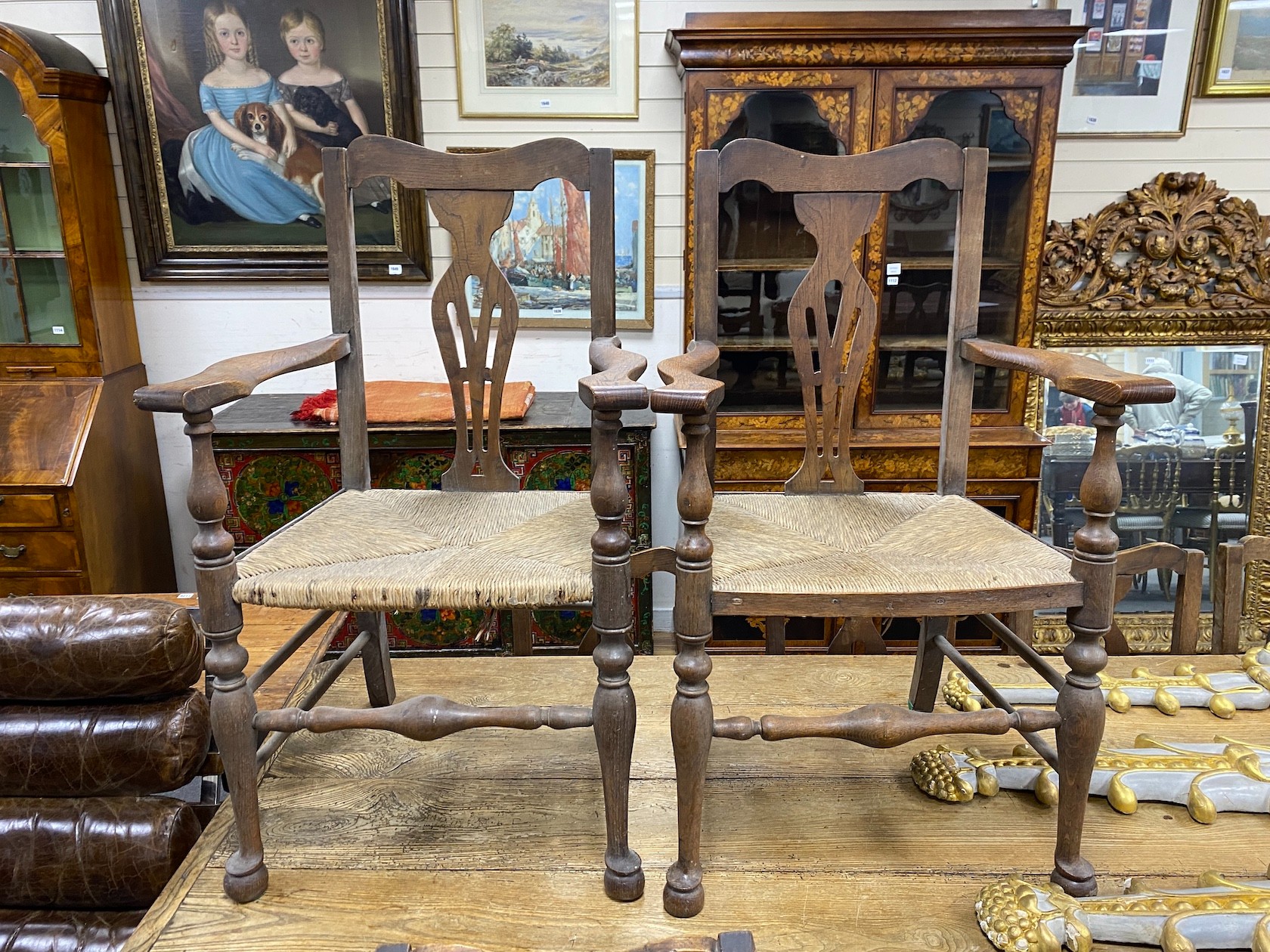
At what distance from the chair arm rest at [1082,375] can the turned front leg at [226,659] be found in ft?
3.71

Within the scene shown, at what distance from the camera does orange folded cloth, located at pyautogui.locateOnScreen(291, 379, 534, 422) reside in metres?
2.41

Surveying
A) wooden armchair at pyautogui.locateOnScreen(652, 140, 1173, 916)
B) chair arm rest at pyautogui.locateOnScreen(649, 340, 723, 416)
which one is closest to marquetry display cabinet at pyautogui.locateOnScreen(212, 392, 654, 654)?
wooden armchair at pyautogui.locateOnScreen(652, 140, 1173, 916)

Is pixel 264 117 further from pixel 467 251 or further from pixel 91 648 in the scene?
pixel 91 648

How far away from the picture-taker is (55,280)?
8.21 ft

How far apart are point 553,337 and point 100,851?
1969mm

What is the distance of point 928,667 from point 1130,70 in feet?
7.11

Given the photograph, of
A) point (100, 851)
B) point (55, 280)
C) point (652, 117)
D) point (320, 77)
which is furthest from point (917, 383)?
point (55, 280)

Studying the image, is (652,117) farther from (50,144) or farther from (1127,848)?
(1127,848)

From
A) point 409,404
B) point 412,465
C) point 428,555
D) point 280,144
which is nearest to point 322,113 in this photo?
point 280,144

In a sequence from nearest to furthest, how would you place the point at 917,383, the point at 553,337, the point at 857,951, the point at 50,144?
the point at 857,951, the point at 50,144, the point at 917,383, the point at 553,337

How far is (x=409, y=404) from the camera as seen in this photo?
2.49m

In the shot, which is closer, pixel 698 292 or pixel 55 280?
pixel 698 292

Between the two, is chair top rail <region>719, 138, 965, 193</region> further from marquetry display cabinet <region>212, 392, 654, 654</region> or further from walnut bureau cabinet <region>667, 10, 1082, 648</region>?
marquetry display cabinet <region>212, 392, 654, 654</region>

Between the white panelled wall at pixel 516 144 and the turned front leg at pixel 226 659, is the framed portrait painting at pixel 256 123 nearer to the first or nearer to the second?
the white panelled wall at pixel 516 144
